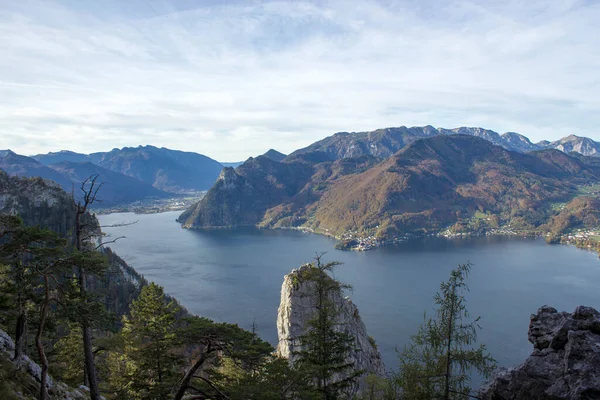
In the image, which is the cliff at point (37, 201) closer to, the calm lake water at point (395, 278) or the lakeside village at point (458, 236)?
the calm lake water at point (395, 278)

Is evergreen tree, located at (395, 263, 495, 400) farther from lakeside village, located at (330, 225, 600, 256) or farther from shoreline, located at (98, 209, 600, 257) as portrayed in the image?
lakeside village, located at (330, 225, 600, 256)

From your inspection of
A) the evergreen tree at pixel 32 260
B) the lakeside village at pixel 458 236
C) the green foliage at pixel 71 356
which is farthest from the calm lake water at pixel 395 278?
the evergreen tree at pixel 32 260

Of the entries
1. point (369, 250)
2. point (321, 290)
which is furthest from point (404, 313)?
point (369, 250)

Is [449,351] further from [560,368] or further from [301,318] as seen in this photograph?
[301,318]

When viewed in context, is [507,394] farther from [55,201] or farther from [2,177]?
[2,177]

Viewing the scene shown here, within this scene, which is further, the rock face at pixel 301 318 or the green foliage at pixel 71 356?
the rock face at pixel 301 318
